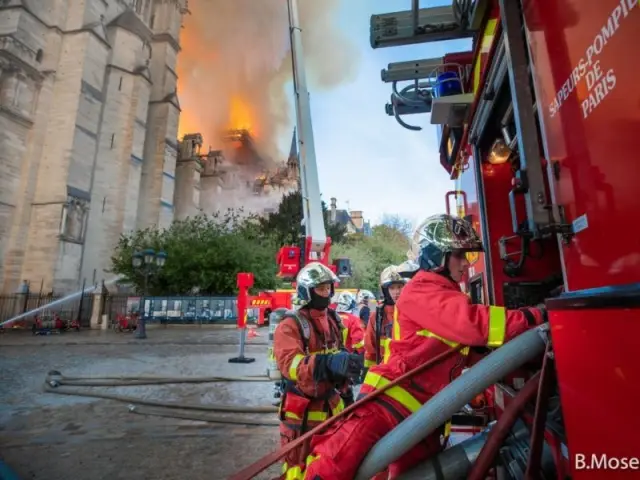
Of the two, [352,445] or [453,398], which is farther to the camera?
[352,445]

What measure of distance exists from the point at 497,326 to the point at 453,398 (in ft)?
1.10

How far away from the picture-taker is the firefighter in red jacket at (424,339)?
1.47m

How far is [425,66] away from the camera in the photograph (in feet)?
13.2

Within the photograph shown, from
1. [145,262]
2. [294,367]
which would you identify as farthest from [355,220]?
[294,367]

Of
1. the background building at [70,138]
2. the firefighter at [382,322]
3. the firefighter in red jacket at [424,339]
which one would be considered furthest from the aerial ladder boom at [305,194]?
the background building at [70,138]

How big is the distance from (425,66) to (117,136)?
1168 inches

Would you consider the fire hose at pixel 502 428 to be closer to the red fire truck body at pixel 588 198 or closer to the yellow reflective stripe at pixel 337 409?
the red fire truck body at pixel 588 198

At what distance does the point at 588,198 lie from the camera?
1.14 metres

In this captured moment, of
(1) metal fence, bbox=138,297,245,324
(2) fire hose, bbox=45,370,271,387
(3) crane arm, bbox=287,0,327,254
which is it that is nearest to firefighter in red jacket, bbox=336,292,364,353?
(2) fire hose, bbox=45,370,271,387

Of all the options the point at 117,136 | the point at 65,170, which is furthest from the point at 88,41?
the point at 65,170

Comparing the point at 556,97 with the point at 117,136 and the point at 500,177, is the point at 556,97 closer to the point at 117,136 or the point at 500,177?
the point at 500,177

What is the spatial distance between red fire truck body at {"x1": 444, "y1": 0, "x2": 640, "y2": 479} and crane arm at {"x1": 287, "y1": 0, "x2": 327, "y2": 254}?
6695mm

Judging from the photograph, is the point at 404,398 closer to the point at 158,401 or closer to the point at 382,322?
the point at 382,322

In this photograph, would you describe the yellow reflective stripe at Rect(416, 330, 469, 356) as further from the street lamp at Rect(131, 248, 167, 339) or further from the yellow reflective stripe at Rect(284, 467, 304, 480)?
the street lamp at Rect(131, 248, 167, 339)
